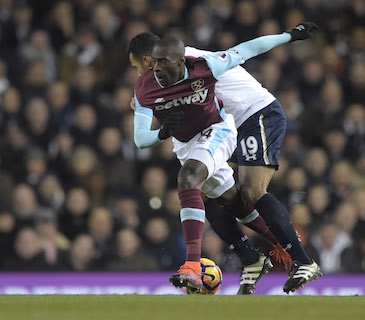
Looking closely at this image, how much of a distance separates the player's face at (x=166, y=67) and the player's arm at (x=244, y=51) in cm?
22

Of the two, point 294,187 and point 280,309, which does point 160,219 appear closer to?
point 294,187

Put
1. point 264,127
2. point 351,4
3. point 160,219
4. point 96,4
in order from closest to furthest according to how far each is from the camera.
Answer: point 264,127 < point 160,219 < point 96,4 < point 351,4

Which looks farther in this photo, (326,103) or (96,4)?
(96,4)

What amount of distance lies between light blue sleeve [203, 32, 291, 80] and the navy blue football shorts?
542 mm

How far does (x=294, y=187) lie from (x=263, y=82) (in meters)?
1.70

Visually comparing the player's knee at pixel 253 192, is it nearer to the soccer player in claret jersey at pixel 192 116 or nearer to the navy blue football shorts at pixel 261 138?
the navy blue football shorts at pixel 261 138

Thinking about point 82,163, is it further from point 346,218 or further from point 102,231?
point 346,218

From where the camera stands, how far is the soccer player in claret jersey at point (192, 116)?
4.48 m

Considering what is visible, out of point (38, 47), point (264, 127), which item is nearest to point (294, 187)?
point (264, 127)

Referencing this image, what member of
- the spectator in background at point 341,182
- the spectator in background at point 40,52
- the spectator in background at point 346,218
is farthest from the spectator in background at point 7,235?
the spectator in background at point 341,182

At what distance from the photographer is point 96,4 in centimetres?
927

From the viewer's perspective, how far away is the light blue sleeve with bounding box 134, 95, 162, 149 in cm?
454

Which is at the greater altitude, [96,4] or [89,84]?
[96,4]

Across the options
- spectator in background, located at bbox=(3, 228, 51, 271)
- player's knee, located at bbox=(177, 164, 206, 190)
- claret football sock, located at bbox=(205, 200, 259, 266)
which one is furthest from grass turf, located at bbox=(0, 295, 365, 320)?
spectator in background, located at bbox=(3, 228, 51, 271)
